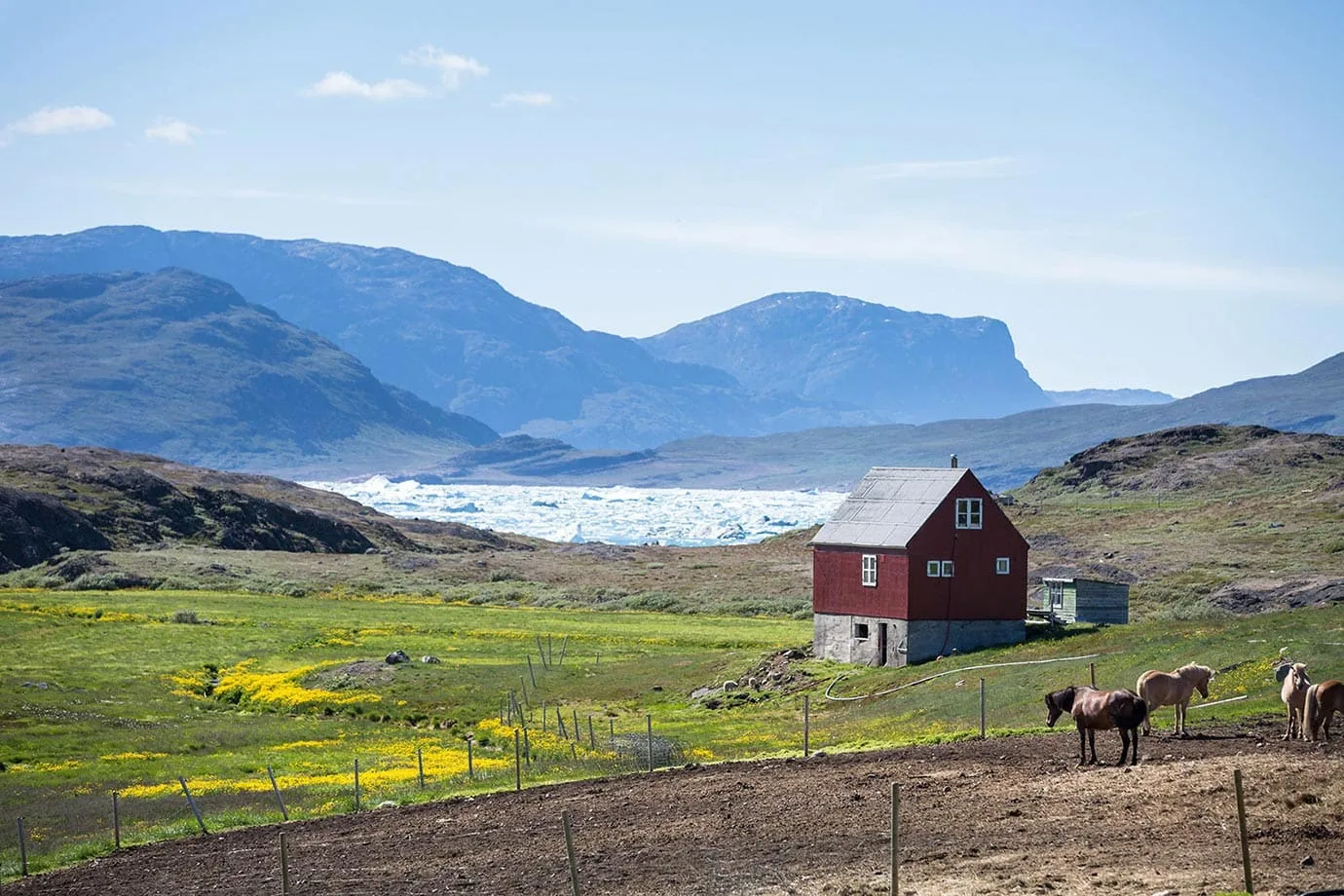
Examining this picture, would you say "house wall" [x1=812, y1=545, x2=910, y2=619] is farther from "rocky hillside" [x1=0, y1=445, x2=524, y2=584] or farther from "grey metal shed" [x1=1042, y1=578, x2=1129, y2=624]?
"rocky hillside" [x1=0, y1=445, x2=524, y2=584]

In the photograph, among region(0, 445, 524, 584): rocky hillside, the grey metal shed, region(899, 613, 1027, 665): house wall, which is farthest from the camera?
region(0, 445, 524, 584): rocky hillside

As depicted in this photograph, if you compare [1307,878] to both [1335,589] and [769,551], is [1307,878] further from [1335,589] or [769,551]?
[769,551]

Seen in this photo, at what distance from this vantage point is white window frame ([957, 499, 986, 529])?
63.6 m

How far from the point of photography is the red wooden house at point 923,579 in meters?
61.7

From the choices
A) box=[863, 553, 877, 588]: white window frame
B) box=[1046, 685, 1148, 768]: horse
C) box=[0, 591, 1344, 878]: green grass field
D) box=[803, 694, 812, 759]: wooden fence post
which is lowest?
box=[0, 591, 1344, 878]: green grass field

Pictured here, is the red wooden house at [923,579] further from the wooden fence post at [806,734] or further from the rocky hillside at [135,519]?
the rocky hillside at [135,519]

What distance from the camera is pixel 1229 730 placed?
3303cm

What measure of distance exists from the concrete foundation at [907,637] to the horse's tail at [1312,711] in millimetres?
31448

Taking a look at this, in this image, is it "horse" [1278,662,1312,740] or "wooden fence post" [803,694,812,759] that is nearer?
"horse" [1278,662,1312,740]

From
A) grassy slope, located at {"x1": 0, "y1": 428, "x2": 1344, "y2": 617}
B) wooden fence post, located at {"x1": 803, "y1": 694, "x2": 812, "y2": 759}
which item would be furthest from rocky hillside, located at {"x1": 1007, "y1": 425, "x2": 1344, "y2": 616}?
wooden fence post, located at {"x1": 803, "y1": 694, "x2": 812, "y2": 759}

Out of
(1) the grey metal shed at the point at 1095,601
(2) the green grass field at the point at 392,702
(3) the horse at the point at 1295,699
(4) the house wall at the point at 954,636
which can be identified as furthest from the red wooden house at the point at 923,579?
(3) the horse at the point at 1295,699

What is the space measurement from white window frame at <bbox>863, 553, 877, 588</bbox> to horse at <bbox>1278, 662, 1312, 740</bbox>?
106 ft

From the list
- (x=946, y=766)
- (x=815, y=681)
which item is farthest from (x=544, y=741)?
(x=946, y=766)

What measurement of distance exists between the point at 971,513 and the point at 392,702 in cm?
2389
